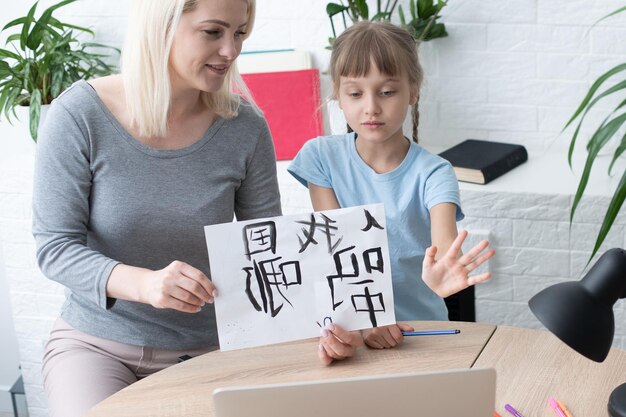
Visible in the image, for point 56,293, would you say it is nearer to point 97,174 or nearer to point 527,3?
point 97,174

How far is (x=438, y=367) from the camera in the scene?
61.4 inches

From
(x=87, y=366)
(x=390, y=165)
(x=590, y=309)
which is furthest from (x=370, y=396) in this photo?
(x=390, y=165)

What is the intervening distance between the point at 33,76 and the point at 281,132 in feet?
2.46

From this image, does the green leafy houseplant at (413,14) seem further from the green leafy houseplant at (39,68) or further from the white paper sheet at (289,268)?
the white paper sheet at (289,268)

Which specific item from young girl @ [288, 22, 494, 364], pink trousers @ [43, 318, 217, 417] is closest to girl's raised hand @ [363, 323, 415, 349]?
young girl @ [288, 22, 494, 364]

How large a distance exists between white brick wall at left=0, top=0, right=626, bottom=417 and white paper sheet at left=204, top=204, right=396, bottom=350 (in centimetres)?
116

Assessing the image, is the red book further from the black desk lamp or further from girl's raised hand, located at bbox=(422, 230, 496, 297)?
the black desk lamp

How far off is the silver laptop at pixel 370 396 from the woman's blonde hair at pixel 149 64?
86 centimetres

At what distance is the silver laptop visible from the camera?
1134 millimetres

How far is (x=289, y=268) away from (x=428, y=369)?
0.93 ft

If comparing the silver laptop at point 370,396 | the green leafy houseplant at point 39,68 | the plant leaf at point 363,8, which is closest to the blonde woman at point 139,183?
the silver laptop at point 370,396

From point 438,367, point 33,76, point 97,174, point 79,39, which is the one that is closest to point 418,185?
point 438,367

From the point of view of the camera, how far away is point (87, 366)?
5.84 ft

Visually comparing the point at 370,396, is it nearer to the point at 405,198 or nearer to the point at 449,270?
the point at 449,270
